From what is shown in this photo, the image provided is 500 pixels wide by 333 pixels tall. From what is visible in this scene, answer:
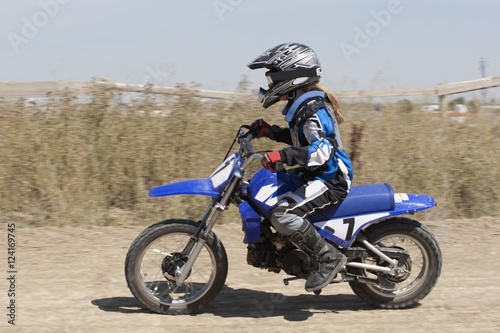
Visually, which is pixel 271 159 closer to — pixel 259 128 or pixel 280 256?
pixel 259 128

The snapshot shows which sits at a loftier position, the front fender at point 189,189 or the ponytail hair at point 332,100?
the ponytail hair at point 332,100

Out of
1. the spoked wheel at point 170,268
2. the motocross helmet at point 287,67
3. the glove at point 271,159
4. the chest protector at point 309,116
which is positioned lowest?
the spoked wheel at point 170,268

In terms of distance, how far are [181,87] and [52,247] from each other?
12.4ft

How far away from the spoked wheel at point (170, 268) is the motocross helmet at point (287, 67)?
4.19 ft

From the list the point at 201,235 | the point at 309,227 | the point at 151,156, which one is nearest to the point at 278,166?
the point at 309,227

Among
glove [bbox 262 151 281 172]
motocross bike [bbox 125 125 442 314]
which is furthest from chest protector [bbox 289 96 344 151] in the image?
glove [bbox 262 151 281 172]

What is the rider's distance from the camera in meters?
5.35

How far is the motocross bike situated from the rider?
4.7 inches

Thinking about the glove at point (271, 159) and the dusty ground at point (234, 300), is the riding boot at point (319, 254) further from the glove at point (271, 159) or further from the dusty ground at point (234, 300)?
the glove at point (271, 159)

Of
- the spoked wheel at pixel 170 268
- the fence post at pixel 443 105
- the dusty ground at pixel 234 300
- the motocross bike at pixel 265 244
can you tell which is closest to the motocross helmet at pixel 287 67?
the motocross bike at pixel 265 244

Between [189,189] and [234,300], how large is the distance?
4.02ft

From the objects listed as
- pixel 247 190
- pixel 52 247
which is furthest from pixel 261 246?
pixel 52 247

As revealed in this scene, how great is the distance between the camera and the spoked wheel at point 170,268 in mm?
5508

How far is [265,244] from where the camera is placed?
5605mm
